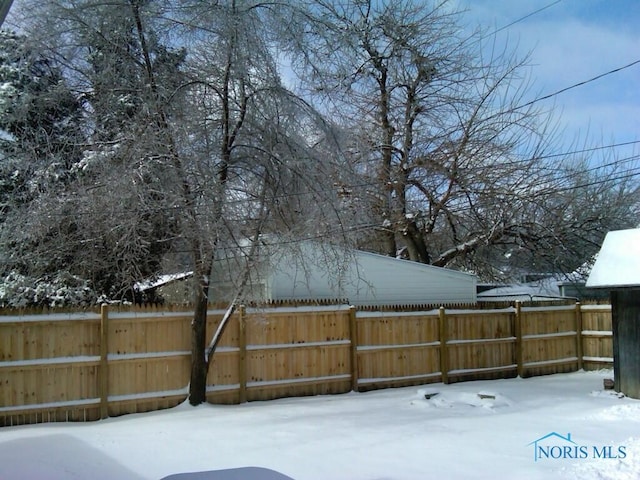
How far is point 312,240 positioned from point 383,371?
357cm

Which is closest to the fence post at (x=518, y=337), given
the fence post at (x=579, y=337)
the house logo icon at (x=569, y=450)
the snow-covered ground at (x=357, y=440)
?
the fence post at (x=579, y=337)

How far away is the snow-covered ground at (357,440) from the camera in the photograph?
5.89 m

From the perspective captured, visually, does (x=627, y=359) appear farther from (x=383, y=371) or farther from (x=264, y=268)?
(x=264, y=268)

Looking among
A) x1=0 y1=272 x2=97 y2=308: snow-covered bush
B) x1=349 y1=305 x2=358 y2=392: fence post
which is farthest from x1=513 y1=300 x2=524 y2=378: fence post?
x1=0 y1=272 x2=97 y2=308: snow-covered bush

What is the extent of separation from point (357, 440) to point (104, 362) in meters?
3.88

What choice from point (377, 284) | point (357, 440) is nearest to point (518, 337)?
point (377, 284)

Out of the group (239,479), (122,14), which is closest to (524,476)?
(239,479)

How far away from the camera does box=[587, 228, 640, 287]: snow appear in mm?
10273

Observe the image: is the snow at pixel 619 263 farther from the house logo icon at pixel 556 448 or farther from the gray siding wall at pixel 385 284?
the gray siding wall at pixel 385 284

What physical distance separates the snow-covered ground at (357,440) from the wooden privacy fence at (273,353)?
370 mm

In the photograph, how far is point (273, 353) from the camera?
10148 millimetres

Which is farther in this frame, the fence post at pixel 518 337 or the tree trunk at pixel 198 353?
the fence post at pixel 518 337

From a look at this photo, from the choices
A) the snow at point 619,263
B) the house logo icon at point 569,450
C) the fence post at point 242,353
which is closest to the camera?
the house logo icon at point 569,450

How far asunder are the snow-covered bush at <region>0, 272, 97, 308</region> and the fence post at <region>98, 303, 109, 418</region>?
3.06m
